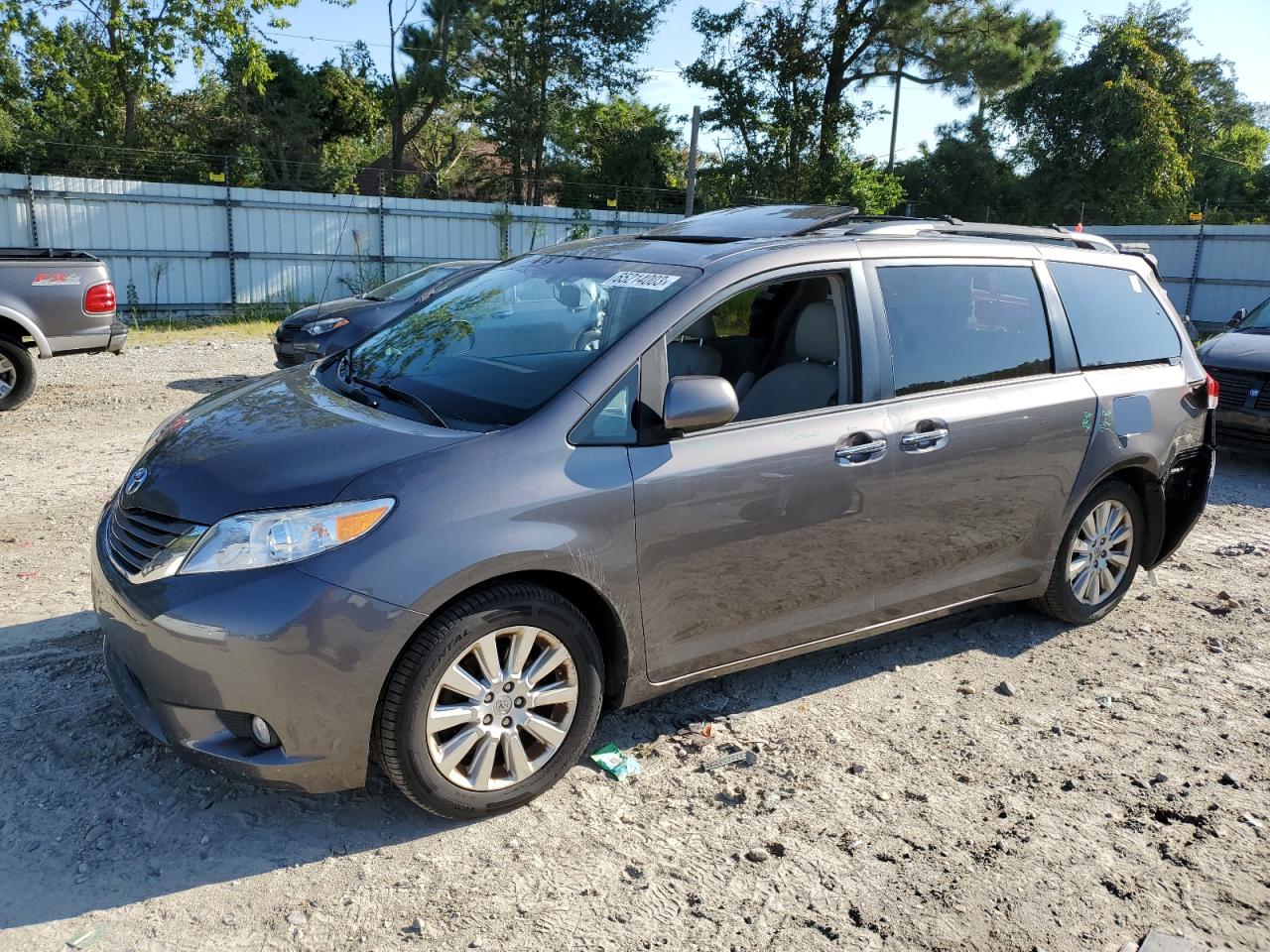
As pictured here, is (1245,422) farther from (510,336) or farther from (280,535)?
(280,535)

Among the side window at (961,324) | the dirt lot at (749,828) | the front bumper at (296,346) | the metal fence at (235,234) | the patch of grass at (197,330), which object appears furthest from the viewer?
the metal fence at (235,234)

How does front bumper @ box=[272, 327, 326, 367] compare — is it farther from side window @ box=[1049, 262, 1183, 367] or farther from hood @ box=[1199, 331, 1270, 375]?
hood @ box=[1199, 331, 1270, 375]

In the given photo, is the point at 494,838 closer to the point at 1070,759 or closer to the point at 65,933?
the point at 65,933

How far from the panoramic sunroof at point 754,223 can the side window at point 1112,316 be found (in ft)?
3.63

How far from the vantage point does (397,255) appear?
20.4m

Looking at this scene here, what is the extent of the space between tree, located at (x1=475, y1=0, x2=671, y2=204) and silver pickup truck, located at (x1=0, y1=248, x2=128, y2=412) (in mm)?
22823

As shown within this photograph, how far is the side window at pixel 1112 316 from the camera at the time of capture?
15.5 ft

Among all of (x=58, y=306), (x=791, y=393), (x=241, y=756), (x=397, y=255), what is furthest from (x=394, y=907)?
(x=397, y=255)

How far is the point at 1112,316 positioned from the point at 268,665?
161 inches

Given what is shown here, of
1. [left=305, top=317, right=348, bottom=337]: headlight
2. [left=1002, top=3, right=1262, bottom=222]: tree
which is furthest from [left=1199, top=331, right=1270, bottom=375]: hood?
[left=1002, top=3, right=1262, bottom=222]: tree

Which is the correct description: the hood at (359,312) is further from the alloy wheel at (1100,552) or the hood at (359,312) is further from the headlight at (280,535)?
the headlight at (280,535)

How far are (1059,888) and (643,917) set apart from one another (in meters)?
1.26

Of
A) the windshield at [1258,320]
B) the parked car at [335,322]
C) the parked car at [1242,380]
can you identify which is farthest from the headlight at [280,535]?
the windshield at [1258,320]

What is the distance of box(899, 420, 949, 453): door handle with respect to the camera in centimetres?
394
